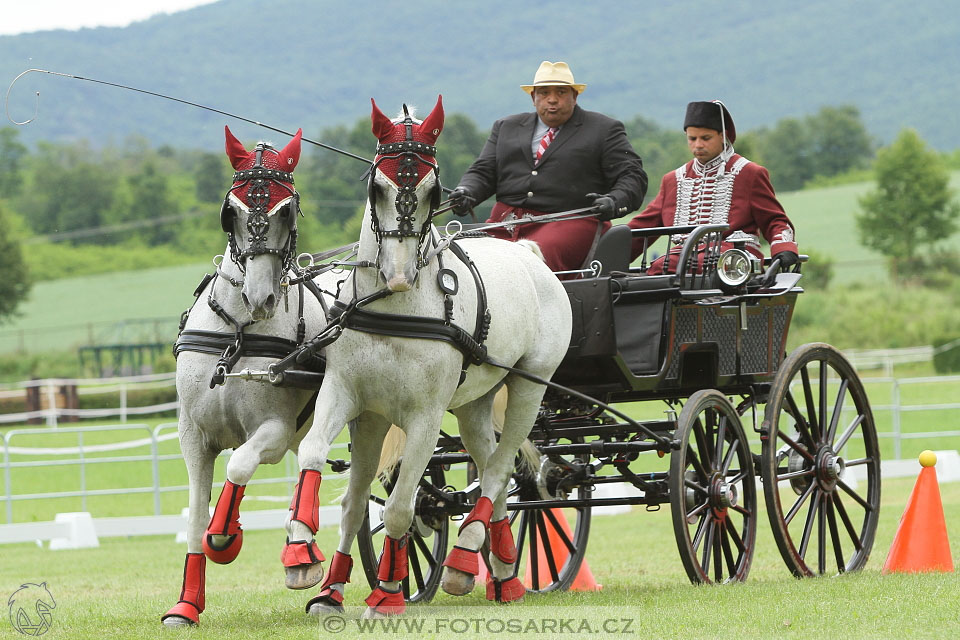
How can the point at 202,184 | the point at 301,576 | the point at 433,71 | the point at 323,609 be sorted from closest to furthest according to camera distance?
the point at 301,576
the point at 323,609
the point at 202,184
the point at 433,71

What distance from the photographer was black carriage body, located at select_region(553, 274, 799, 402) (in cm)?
615

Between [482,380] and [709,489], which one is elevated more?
[482,380]

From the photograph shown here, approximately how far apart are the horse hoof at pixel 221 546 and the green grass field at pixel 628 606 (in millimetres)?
279

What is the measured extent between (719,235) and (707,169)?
0.67 meters

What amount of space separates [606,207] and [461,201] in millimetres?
771

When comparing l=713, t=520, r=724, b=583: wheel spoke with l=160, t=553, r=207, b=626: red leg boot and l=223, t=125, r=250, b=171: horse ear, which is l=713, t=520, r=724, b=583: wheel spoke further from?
l=223, t=125, r=250, b=171: horse ear

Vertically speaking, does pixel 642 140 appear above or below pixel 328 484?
above

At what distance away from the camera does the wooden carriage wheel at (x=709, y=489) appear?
593 centimetres

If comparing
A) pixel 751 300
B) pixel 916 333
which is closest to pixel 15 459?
pixel 751 300

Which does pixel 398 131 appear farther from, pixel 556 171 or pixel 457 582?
pixel 556 171

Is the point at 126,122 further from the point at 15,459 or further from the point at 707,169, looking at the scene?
the point at 707,169

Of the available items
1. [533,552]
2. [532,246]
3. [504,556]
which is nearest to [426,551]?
[533,552]

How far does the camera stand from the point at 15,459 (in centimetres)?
2519

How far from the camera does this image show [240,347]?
520cm
